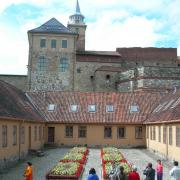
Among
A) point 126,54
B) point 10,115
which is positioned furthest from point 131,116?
point 126,54

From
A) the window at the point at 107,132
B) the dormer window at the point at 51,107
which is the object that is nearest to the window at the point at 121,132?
the window at the point at 107,132

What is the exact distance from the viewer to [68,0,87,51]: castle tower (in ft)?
277

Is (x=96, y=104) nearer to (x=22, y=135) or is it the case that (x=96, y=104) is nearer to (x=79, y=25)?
(x=22, y=135)

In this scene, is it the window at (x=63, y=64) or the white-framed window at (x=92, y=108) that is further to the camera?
the window at (x=63, y=64)

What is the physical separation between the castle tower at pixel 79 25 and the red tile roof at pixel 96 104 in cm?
3856

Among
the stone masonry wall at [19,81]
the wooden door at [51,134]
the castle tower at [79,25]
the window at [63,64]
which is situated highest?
the castle tower at [79,25]

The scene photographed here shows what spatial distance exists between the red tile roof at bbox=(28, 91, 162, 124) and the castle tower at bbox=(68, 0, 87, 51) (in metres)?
38.6

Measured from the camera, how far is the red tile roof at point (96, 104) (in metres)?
41.5

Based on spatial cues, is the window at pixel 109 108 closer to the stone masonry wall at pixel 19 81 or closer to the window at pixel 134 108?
the window at pixel 134 108

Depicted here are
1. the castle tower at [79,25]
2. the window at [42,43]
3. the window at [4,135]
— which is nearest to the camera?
the window at [4,135]

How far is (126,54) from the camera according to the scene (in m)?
78.4

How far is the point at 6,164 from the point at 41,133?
1454 centimetres

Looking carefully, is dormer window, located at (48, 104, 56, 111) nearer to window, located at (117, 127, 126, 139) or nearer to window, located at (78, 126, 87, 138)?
window, located at (78, 126, 87, 138)

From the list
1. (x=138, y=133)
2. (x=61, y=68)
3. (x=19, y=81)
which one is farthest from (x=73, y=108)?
(x=61, y=68)
